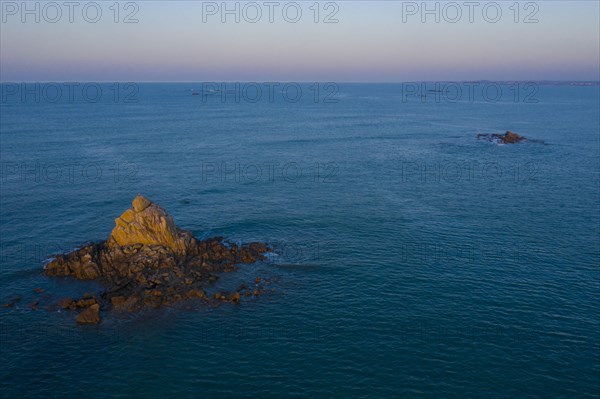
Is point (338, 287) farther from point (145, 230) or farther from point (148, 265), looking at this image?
point (145, 230)

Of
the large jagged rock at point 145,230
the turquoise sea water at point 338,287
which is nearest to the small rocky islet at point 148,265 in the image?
the large jagged rock at point 145,230

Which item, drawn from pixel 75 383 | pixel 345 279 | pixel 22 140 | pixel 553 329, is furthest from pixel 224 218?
pixel 22 140

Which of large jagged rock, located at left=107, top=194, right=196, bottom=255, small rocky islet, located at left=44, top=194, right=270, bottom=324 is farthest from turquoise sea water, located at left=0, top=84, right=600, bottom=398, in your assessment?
large jagged rock, located at left=107, top=194, right=196, bottom=255

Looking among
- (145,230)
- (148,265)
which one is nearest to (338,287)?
(148,265)

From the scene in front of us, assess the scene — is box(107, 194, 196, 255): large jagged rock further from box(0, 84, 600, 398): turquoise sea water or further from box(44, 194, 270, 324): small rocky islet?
box(0, 84, 600, 398): turquoise sea water

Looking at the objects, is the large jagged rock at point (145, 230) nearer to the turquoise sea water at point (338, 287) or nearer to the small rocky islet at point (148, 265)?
the small rocky islet at point (148, 265)

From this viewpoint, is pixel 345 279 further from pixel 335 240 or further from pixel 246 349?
pixel 246 349
